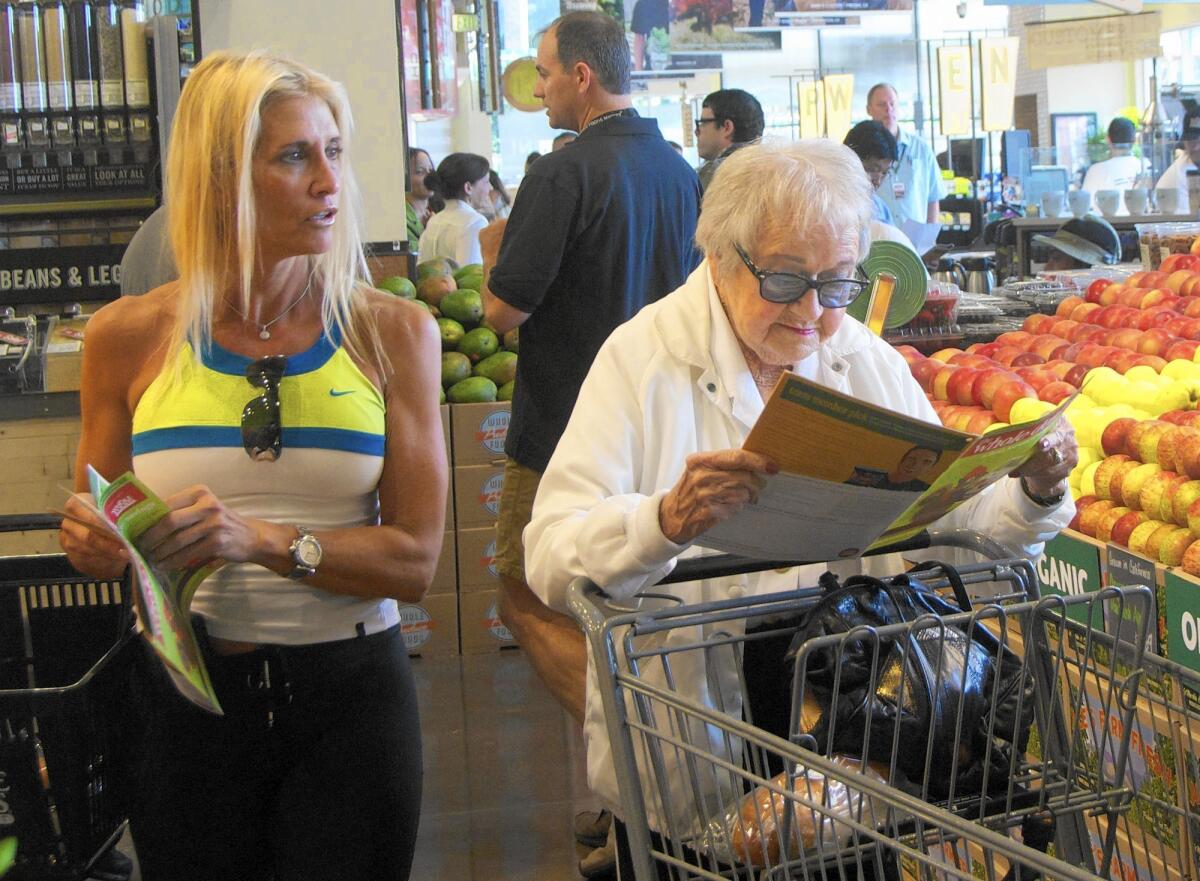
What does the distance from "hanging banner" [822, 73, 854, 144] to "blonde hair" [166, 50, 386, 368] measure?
35.9 feet

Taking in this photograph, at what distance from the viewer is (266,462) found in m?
1.88

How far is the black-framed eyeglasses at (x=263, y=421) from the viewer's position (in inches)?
73.5

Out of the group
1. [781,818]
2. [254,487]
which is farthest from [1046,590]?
[254,487]

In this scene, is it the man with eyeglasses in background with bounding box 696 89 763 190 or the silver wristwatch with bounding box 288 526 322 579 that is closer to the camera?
the silver wristwatch with bounding box 288 526 322 579

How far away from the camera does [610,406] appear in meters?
1.93

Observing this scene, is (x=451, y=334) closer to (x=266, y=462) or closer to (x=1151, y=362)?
(x=1151, y=362)

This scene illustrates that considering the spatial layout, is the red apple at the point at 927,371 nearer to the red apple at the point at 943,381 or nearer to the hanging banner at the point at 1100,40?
the red apple at the point at 943,381

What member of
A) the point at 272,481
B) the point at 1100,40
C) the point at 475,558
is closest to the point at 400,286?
the point at 475,558

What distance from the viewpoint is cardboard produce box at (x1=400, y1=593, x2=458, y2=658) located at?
201 inches

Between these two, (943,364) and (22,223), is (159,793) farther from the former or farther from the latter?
(22,223)

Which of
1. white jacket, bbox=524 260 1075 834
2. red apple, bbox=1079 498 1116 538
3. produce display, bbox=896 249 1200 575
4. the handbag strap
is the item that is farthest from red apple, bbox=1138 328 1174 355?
the handbag strap

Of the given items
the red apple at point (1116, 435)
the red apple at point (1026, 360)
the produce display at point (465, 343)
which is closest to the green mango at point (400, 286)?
the produce display at point (465, 343)

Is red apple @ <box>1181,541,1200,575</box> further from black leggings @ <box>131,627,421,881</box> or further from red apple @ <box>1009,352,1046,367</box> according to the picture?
black leggings @ <box>131,627,421,881</box>

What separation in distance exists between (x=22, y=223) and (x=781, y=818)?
4.23 metres
